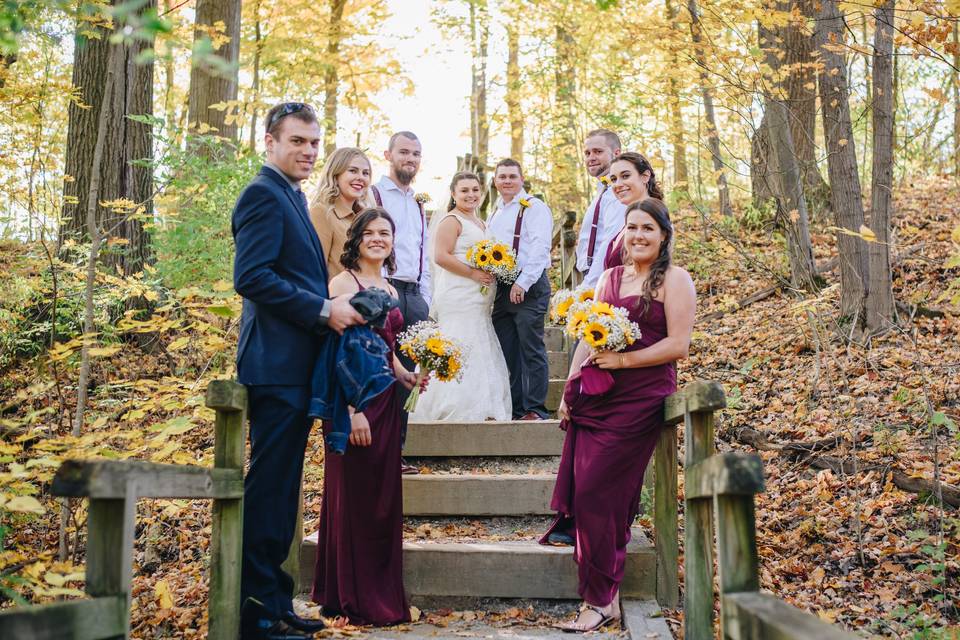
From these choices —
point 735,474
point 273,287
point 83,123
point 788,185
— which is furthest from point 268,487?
point 788,185

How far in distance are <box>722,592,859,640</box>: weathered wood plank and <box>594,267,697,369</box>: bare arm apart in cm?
160

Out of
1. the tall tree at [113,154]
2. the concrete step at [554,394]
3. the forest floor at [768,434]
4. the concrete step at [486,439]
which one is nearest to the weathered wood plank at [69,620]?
the forest floor at [768,434]

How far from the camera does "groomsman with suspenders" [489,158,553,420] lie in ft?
20.9

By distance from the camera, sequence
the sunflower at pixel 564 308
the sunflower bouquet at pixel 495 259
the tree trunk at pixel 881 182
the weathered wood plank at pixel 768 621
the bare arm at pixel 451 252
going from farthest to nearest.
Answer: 1. the tree trunk at pixel 881 182
2. the bare arm at pixel 451 252
3. the sunflower bouquet at pixel 495 259
4. the sunflower at pixel 564 308
5. the weathered wood plank at pixel 768 621

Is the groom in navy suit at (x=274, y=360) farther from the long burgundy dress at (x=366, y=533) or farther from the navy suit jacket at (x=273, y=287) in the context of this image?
the long burgundy dress at (x=366, y=533)

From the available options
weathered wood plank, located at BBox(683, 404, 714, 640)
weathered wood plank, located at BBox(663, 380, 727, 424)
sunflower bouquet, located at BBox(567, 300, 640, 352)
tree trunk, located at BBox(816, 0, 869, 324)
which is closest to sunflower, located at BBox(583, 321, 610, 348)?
sunflower bouquet, located at BBox(567, 300, 640, 352)

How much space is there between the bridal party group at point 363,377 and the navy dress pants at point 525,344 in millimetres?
1128

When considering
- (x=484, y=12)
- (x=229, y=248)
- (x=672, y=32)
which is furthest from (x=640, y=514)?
(x=484, y=12)

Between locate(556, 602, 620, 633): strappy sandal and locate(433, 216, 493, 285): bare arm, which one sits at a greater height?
locate(433, 216, 493, 285): bare arm

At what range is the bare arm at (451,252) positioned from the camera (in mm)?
6543

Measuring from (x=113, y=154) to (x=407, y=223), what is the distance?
4403mm

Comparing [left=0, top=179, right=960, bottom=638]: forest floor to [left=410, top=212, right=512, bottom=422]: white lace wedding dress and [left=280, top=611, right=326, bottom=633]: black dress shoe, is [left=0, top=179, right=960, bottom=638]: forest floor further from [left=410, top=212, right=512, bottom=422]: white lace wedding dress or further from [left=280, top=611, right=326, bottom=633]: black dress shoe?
[left=410, top=212, right=512, bottom=422]: white lace wedding dress

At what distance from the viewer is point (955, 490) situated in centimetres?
527

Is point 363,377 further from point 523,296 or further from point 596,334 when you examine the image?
point 523,296
